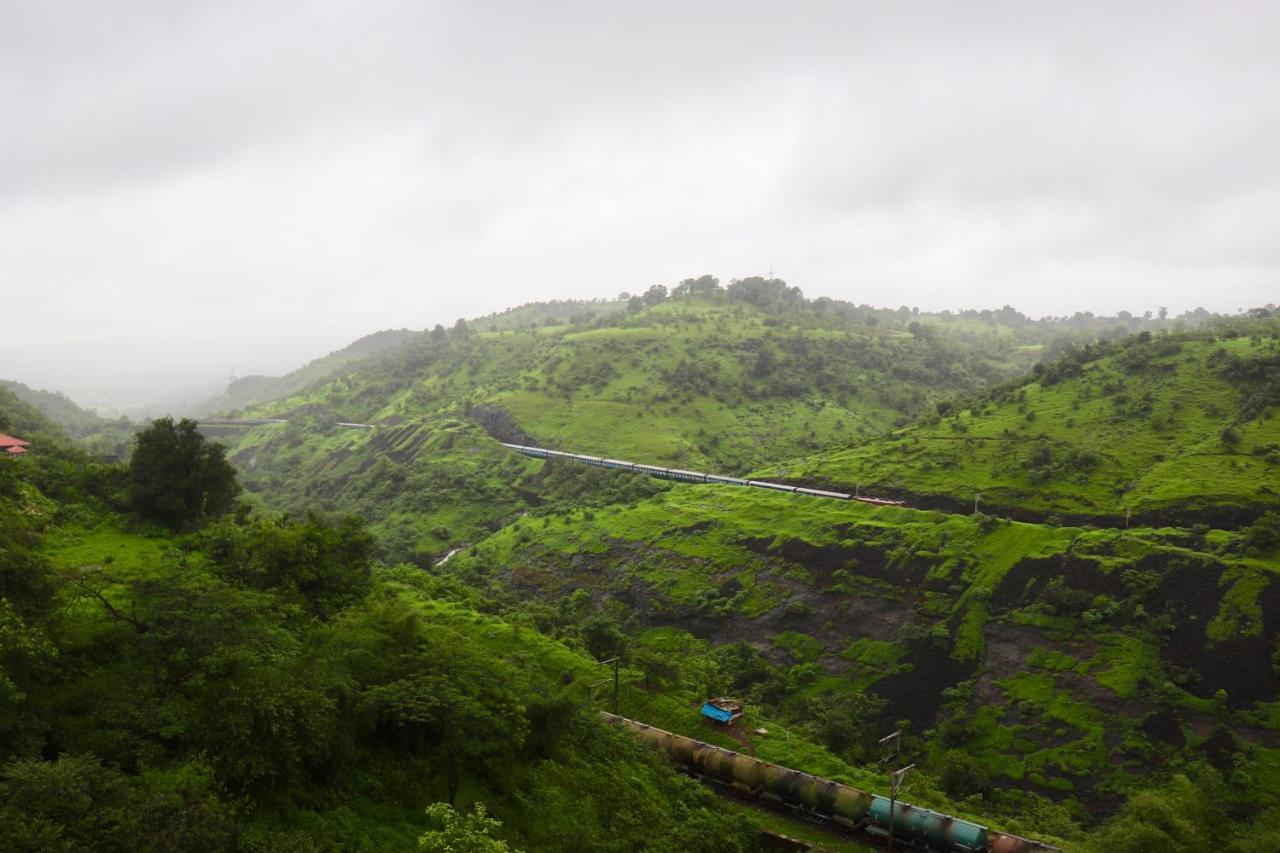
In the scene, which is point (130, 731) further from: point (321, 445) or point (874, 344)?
point (874, 344)

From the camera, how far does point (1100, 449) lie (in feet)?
237

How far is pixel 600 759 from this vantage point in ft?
112

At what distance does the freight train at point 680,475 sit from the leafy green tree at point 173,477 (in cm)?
5473

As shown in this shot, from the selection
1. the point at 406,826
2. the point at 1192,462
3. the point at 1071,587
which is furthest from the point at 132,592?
the point at 1192,462

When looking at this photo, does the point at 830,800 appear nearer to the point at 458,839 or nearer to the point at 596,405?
the point at 458,839

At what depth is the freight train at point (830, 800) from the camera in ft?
104

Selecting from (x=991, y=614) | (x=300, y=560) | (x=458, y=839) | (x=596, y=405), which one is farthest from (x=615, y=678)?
(x=596, y=405)

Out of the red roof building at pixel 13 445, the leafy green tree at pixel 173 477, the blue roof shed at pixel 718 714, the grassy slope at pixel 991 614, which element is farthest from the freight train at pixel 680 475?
the red roof building at pixel 13 445

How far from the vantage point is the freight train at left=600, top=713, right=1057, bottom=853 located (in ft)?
104

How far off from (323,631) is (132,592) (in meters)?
6.46

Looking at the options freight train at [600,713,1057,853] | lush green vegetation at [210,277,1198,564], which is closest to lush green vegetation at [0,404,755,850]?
freight train at [600,713,1057,853]

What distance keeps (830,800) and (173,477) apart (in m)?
38.2

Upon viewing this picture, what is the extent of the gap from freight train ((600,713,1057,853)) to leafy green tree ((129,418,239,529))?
1024 inches

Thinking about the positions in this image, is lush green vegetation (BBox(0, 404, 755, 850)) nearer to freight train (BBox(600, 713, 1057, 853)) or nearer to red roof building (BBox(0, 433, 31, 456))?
freight train (BBox(600, 713, 1057, 853))
